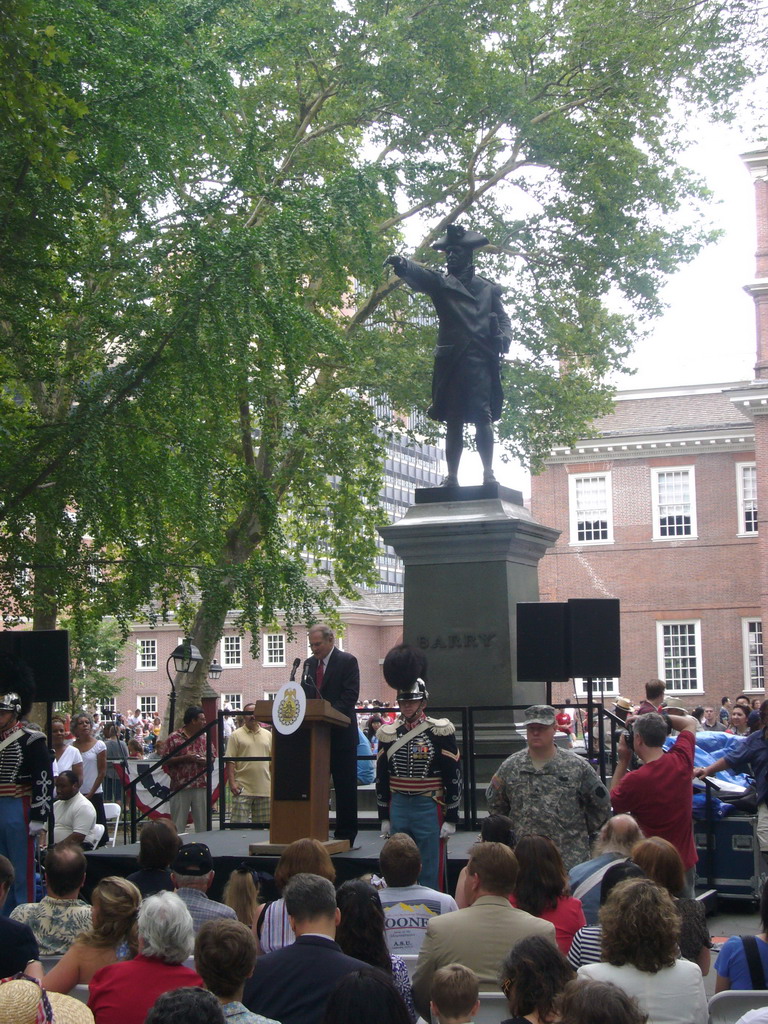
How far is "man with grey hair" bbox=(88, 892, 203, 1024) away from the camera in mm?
4367

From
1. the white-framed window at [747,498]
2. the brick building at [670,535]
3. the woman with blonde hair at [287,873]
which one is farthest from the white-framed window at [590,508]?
the woman with blonde hair at [287,873]

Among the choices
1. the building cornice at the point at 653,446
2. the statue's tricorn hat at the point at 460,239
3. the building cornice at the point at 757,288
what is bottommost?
the statue's tricorn hat at the point at 460,239

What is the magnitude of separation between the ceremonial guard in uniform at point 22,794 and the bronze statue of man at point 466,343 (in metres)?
4.64

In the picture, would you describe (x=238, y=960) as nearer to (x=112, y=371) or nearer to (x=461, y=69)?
(x=112, y=371)

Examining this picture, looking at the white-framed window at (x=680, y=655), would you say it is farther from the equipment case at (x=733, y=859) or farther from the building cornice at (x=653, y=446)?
the equipment case at (x=733, y=859)

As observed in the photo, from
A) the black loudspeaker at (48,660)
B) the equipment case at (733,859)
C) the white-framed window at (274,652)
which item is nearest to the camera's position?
the equipment case at (733,859)

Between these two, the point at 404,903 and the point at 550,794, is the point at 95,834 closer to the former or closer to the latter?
the point at 550,794

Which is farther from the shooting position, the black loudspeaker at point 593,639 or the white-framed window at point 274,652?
the white-framed window at point 274,652

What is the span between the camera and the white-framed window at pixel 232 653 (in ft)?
197

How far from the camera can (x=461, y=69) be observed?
22.5 m

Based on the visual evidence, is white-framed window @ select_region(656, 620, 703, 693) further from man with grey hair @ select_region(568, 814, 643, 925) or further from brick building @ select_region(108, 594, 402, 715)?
man with grey hair @ select_region(568, 814, 643, 925)

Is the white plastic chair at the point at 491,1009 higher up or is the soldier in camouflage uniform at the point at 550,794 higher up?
the soldier in camouflage uniform at the point at 550,794

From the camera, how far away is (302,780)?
8805 mm

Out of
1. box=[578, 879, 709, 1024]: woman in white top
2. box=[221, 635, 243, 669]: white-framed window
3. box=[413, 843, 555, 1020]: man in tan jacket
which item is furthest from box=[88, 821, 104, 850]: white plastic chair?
A: box=[221, 635, 243, 669]: white-framed window
